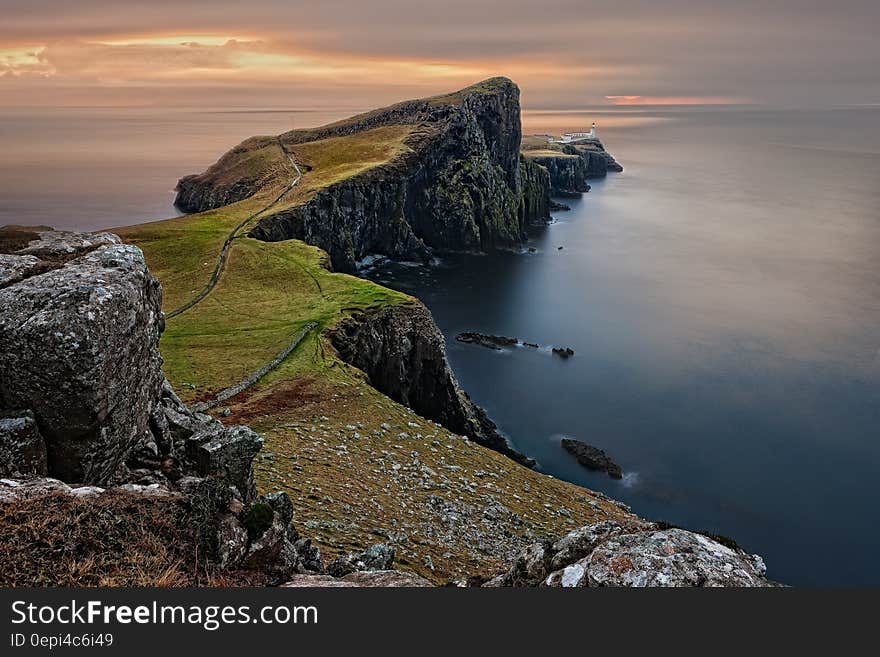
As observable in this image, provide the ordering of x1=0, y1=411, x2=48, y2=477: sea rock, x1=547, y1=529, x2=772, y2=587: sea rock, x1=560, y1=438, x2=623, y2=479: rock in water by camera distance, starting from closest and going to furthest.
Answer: x1=547, y1=529, x2=772, y2=587: sea rock
x1=0, y1=411, x2=48, y2=477: sea rock
x1=560, y1=438, x2=623, y2=479: rock in water

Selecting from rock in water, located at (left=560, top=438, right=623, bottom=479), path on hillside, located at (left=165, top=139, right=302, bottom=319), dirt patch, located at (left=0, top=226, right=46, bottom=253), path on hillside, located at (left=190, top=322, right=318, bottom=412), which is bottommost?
rock in water, located at (left=560, top=438, right=623, bottom=479)

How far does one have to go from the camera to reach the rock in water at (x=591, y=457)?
65.0m

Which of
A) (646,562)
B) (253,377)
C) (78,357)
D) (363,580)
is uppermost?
(78,357)

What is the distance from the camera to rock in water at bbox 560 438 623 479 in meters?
65.0

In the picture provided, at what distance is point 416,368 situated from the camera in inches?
2694

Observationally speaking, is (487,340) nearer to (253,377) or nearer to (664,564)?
(253,377)

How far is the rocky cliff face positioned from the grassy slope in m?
2.66

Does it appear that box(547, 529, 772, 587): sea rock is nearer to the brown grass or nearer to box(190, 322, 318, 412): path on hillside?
the brown grass

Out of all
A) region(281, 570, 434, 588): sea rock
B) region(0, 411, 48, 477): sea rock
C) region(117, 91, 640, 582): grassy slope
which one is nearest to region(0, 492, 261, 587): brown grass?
region(281, 570, 434, 588): sea rock

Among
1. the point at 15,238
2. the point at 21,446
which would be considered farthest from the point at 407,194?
the point at 21,446

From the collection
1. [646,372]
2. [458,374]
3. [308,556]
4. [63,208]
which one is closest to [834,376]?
[646,372]

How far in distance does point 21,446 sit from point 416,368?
174 ft

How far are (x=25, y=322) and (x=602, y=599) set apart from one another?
A: 1561 centimetres

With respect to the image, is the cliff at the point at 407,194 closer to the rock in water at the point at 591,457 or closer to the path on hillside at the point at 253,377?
the path on hillside at the point at 253,377
